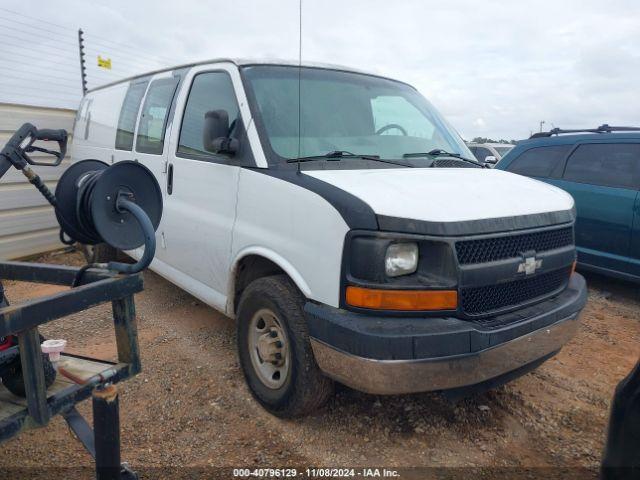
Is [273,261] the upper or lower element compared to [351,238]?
lower

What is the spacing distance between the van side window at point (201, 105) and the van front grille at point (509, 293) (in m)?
1.87

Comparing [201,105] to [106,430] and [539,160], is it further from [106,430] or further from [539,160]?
[539,160]

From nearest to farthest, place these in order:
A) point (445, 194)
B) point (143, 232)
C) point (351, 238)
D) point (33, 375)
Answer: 1. point (33, 375)
2. point (143, 232)
3. point (351, 238)
4. point (445, 194)

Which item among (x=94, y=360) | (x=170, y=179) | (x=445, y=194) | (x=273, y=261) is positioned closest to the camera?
(x=94, y=360)

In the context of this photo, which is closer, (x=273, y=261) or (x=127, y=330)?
(x=127, y=330)

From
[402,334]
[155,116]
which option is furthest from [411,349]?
[155,116]

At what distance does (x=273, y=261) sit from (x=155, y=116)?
7.46 feet

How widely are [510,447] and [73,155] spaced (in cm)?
601

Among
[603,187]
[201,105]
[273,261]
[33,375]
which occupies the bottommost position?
[33,375]

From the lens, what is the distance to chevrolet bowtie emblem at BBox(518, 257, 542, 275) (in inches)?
99.4

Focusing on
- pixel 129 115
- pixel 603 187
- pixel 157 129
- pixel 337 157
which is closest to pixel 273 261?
pixel 337 157

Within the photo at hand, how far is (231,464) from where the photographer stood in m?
2.49

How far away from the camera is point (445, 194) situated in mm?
2523

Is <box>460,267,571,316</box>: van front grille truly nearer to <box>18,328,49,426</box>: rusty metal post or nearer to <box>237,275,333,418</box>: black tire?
<box>237,275,333,418</box>: black tire
